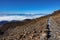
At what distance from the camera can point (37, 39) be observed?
1488 cm

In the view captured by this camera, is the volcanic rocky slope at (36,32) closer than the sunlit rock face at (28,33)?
Yes

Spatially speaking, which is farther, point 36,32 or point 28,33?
point 28,33

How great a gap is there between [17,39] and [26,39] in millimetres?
1317

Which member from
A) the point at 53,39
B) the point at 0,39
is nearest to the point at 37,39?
the point at 53,39

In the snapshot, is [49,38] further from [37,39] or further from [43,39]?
[37,39]

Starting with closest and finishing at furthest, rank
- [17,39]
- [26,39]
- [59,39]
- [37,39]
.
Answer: [59,39] < [37,39] < [26,39] < [17,39]

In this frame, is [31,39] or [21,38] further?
[21,38]

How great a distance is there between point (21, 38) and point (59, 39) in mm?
4319

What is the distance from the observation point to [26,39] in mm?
16000

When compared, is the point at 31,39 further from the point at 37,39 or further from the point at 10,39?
the point at 10,39

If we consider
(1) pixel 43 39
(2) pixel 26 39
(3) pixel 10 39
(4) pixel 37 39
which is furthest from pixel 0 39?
(1) pixel 43 39

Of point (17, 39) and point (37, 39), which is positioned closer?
point (37, 39)

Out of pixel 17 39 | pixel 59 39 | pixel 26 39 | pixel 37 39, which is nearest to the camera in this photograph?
pixel 59 39

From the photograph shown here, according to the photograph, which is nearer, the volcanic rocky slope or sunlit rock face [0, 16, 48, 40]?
the volcanic rocky slope
